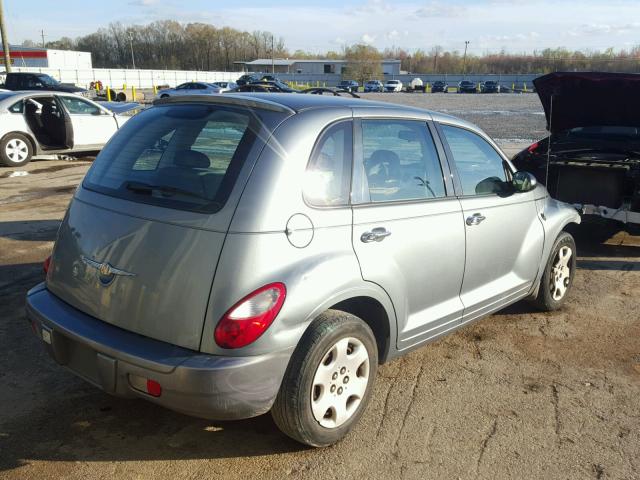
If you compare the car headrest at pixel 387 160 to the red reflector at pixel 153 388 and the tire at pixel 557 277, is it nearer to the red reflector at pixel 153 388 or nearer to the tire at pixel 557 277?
the red reflector at pixel 153 388

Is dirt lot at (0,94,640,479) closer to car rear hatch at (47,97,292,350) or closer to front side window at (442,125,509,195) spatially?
car rear hatch at (47,97,292,350)

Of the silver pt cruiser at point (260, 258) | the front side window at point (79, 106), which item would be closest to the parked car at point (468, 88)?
the front side window at point (79, 106)

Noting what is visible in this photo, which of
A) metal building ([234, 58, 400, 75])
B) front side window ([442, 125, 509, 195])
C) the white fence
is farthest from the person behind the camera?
metal building ([234, 58, 400, 75])

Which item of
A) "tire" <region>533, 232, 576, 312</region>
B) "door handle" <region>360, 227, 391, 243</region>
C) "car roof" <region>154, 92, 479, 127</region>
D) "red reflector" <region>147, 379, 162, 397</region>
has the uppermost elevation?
"car roof" <region>154, 92, 479, 127</region>

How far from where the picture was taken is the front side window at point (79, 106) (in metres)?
12.6

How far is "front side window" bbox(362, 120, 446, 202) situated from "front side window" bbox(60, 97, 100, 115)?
10805mm

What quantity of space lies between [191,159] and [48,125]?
10.9 meters

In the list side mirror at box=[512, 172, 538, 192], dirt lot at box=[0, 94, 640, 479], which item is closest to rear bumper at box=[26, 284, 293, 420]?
dirt lot at box=[0, 94, 640, 479]

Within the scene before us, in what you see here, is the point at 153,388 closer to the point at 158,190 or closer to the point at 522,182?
the point at 158,190

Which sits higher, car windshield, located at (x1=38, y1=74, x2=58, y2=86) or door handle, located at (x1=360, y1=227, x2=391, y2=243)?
car windshield, located at (x1=38, y1=74, x2=58, y2=86)

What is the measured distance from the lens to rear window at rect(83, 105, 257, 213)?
2.81 metres

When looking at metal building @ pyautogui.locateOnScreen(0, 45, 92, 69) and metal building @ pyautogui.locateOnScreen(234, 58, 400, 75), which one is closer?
metal building @ pyautogui.locateOnScreen(0, 45, 92, 69)

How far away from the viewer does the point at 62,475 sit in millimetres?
2770

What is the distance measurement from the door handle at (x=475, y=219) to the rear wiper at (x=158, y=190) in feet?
5.84
